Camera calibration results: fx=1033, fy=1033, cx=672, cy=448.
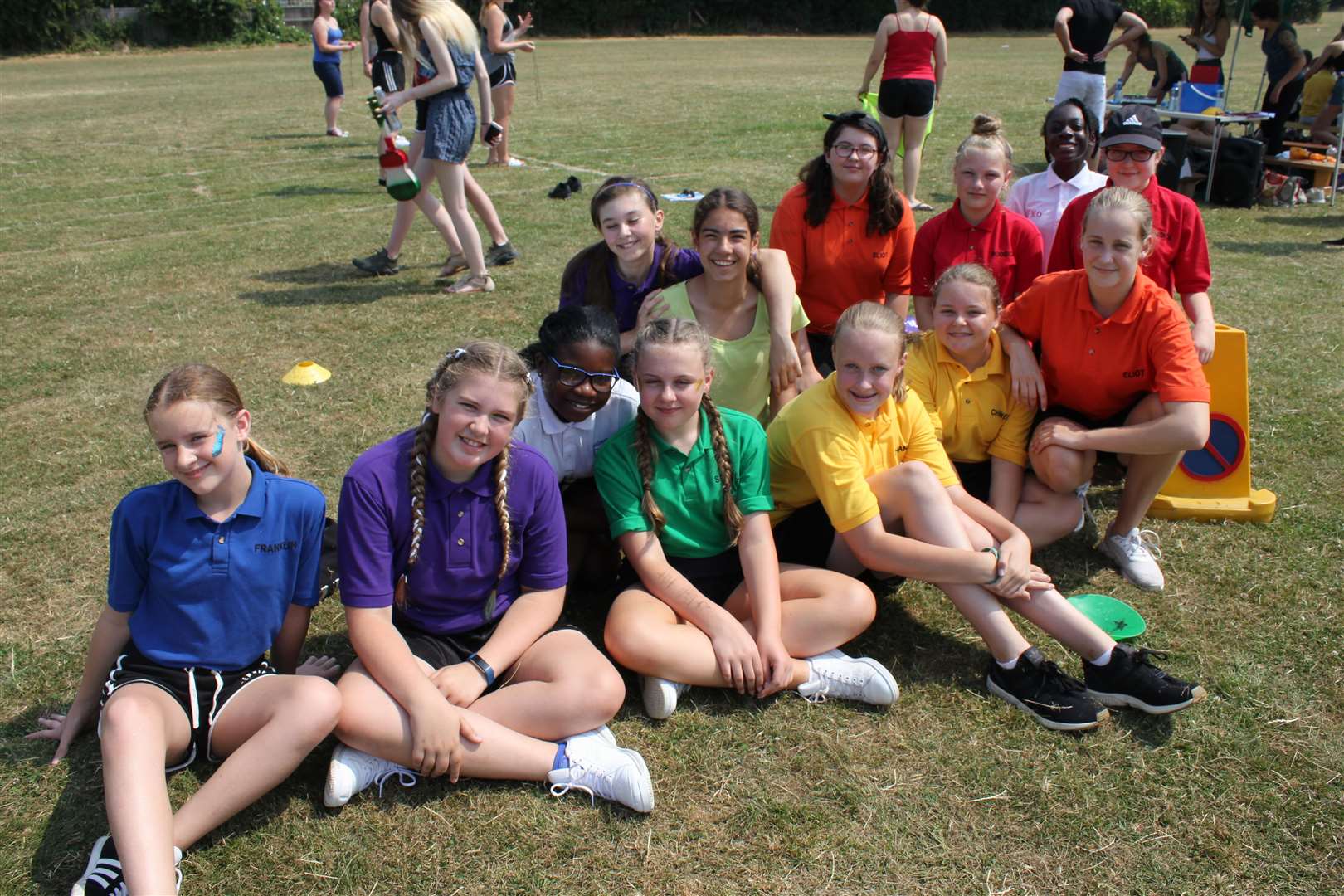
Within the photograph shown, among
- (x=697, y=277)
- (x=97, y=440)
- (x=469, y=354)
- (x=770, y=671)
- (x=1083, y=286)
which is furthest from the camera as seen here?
(x=97, y=440)

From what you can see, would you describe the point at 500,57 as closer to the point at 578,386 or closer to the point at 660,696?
the point at 578,386

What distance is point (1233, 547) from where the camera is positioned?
12.4 feet

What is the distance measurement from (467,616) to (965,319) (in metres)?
1.95

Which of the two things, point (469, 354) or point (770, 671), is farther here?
point (770, 671)

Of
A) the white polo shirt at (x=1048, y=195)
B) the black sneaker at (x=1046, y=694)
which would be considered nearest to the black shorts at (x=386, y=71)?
the white polo shirt at (x=1048, y=195)

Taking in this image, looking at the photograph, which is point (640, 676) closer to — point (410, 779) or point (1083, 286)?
point (410, 779)

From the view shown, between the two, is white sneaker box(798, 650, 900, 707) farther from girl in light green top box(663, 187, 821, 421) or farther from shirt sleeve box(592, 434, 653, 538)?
girl in light green top box(663, 187, 821, 421)

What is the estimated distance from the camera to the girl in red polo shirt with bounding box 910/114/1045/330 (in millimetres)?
4102

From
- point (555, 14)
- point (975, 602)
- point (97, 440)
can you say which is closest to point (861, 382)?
point (975, 602)

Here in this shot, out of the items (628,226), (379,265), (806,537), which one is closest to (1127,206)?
(806,537)

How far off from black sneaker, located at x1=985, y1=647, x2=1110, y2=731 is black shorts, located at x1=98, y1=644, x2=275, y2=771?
81.4 inches

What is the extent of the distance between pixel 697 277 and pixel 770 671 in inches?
64.5

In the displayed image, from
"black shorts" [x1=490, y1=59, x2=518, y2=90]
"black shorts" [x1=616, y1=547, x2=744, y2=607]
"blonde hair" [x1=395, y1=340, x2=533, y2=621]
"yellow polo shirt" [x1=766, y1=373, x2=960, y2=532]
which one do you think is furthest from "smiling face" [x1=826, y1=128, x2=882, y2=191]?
"black shorts" [x1=490, y1=59, x2=518, y2=90]

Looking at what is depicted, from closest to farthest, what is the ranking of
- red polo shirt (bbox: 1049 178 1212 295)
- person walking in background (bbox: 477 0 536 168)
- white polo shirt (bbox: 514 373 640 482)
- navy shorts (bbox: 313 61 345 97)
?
white polo shirt (bbox: 514 373 640 482) → red polo shirt (bbox: 1049 178 1212 295) → person walking in background (bbox: 477 0 536 168) → navy shorts (bbox: 313 61 345 97)
